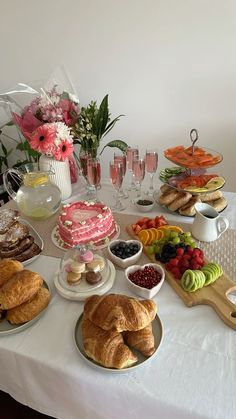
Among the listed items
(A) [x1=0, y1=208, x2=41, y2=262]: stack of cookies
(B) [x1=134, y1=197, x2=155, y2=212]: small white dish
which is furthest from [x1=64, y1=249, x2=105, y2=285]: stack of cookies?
(B) [x1=134, y1=197, x2=155, y2=212]: small white dish

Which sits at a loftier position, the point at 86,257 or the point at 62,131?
the point at 62,131

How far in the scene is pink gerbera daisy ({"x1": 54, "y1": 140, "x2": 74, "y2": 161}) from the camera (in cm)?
127

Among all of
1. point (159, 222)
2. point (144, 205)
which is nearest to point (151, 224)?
point (159, 222)

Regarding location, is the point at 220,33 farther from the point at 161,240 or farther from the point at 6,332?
the point at 6,332


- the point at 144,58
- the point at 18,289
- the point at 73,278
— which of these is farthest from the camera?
the point at 144,58

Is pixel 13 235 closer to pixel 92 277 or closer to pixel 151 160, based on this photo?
pixel 92 277

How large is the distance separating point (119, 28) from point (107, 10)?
105mm

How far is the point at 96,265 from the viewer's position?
2.84 ft

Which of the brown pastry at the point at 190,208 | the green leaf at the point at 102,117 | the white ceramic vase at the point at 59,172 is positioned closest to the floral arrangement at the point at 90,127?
the green leaf at the point at 102,117

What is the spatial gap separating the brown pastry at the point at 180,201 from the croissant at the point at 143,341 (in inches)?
23.3

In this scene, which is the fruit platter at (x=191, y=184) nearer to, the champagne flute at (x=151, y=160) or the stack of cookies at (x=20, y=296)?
the champagne flute at (x=151, y=160)

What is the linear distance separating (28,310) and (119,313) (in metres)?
0.25

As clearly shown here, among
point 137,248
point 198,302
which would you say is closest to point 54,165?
point 137,248

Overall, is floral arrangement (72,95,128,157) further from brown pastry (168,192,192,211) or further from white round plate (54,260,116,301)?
white round plate (54,260,116,301)
